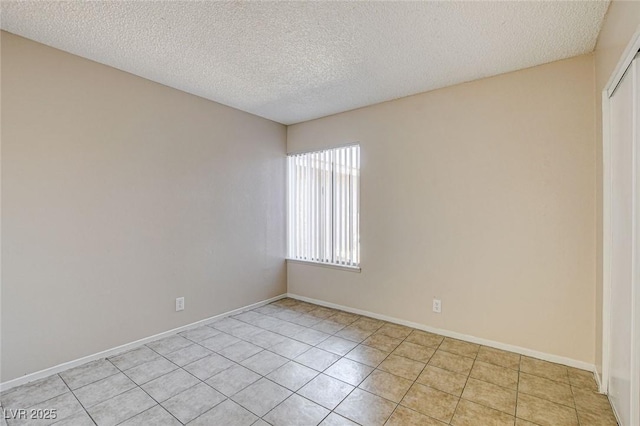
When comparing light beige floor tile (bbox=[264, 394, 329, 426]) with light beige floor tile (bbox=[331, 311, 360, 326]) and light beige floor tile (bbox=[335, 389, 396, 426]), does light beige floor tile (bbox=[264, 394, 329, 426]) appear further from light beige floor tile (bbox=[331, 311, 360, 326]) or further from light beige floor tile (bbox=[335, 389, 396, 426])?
light beige floor tile (bbox=[331, 311, 360, 326])

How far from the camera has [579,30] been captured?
2.08 meters

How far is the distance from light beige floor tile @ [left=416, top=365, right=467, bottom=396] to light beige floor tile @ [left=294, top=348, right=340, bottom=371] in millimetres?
736

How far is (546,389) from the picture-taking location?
6.97 feet

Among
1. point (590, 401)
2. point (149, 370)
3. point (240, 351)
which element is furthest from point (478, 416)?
point (149, 370)

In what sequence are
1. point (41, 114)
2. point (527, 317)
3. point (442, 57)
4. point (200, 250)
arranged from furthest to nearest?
1. point (200, 250)
2. point (527, 317)
3. point (442, 57)
4. point (41, 114)

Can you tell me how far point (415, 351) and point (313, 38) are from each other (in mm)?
2824

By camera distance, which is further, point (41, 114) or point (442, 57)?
point (442, 57)

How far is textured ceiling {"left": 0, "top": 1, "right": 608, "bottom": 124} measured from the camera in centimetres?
188

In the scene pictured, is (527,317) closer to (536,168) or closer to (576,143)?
(536,168)

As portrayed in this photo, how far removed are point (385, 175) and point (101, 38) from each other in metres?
2.88

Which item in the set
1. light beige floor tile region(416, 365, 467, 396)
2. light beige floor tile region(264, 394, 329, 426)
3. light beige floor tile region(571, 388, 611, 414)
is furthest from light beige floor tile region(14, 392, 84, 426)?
light beige floor tile region(571, 388, 611, 414)

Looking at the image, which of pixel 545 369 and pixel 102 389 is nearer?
pixel 102 389

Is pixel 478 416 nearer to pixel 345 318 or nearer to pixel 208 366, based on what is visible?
pixel 345 318

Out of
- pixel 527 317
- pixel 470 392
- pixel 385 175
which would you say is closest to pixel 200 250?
pixel 385 175
